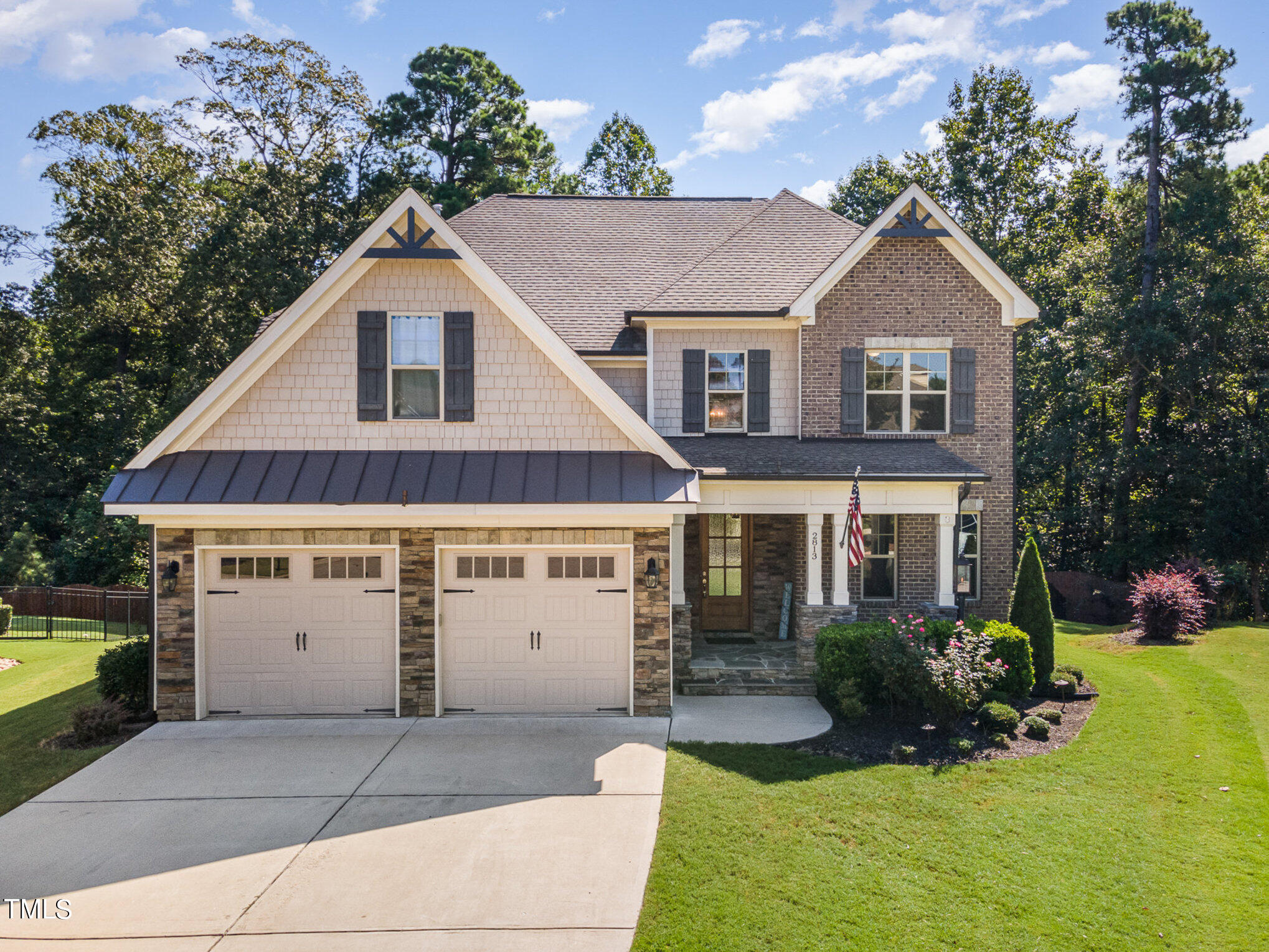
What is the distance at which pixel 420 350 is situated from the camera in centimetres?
1109

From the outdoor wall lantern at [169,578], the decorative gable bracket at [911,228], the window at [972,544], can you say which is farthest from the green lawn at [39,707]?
the decorative gable bracket at [911,228]

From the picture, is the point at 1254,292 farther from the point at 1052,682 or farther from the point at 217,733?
the point at 217,733

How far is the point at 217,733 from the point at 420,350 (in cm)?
593

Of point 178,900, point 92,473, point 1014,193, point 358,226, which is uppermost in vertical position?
point 1014,193

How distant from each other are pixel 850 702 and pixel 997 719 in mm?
1859

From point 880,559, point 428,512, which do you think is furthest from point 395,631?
point 880,559

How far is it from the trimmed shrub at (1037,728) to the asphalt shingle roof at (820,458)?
4.05 m

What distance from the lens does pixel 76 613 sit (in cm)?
2103

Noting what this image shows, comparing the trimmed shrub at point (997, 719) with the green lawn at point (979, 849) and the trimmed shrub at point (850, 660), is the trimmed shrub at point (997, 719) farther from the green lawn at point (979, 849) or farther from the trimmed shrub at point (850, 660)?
the trimmed shrub at point (850, 660)

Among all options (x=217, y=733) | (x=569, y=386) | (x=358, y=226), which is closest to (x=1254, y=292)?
(x=569, y=386)

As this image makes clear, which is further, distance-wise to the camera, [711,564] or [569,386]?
[711,564]

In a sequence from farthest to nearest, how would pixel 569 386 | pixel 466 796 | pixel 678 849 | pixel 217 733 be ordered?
pixel 569 386, pixel 217 733, pixel 466 796, pixel 678 849

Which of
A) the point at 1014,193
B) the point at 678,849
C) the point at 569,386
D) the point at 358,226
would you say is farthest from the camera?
the point at 1014,193

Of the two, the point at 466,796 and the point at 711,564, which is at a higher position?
the point at 711,564
